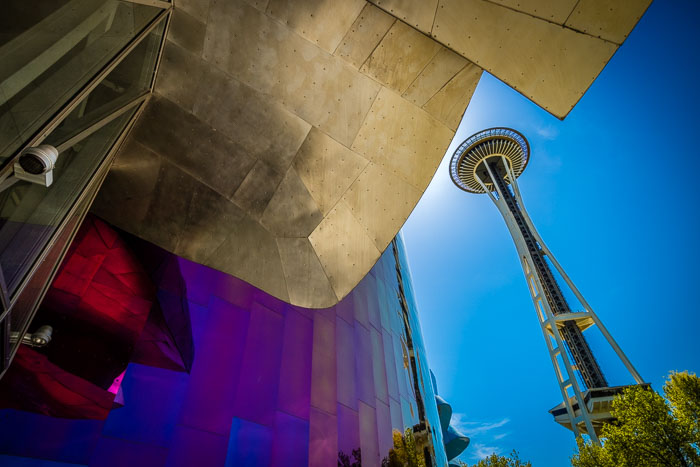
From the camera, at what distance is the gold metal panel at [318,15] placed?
4648 mm

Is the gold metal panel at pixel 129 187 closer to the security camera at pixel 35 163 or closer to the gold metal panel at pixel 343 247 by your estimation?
the security camera at pixel 35 163

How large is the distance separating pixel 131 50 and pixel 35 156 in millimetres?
2373

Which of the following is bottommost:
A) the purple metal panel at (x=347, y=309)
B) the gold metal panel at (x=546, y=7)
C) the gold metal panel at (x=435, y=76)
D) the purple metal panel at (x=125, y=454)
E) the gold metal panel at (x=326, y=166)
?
the purple metal panel at (x=125, y=454)

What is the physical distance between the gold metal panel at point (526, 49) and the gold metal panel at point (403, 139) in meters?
1.12

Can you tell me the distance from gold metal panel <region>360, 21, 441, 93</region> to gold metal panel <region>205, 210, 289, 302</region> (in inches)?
139

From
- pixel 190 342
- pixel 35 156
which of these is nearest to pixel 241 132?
pixel 35 156

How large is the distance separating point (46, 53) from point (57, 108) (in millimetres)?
484

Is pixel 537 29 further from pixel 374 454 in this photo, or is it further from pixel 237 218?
pixel 374 454

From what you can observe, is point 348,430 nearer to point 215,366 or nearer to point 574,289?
point 215,366

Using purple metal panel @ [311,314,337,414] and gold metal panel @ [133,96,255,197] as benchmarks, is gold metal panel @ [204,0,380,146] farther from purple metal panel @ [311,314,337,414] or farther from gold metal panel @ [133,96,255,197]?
purple metal panel @ [311,314,337,414]

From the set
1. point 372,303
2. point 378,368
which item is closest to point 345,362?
point 378,368

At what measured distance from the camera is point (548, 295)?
33500 millimetres

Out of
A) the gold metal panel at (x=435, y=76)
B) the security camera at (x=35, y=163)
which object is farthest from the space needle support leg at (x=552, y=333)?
the security camera at (x=35, y=163)

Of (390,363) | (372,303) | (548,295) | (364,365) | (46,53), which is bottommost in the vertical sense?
(46,53)
